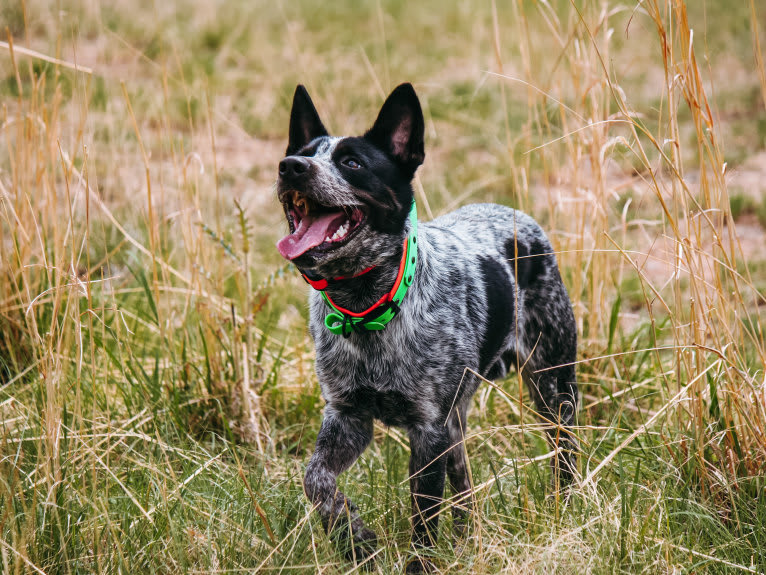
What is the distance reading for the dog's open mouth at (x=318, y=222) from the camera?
2.78 metres

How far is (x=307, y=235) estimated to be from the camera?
280cm

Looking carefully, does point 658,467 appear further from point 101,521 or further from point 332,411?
point 101,521

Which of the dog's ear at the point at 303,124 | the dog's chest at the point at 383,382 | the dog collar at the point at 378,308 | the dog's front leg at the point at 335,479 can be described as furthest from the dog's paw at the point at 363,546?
the dog's ear at the point at 303,124

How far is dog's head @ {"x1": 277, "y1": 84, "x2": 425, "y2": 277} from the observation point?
8.90 ft

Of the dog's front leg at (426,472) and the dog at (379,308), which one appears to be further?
the dog's front leg at (426,472)

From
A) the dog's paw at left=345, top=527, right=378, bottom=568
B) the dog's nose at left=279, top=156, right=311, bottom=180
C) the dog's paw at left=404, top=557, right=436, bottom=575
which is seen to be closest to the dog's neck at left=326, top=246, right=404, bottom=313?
the dog's nose at left=279, top=156, right=311, bottom=180

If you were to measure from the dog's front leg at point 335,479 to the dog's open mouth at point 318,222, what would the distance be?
637 mm

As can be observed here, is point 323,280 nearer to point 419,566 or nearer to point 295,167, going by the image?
point 295,167

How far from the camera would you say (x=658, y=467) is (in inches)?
123

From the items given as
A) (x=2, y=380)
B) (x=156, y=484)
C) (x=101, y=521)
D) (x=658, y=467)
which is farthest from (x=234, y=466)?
(x=658, y=467)

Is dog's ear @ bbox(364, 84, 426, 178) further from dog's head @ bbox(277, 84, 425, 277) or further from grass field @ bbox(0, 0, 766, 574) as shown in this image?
grass field @ bbox(0, 0, 766, 574)

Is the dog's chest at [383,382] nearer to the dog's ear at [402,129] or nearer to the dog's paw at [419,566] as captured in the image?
the dog's paw at [419,566]

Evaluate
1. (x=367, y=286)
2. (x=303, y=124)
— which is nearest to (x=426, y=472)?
(x=367, y=286)

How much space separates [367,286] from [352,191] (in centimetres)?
38
